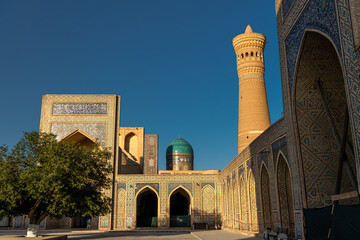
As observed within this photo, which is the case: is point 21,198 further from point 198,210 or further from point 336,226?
point 198,210

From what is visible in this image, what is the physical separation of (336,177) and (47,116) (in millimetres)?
16720

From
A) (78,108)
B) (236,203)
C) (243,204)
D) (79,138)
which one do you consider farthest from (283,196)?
(79,138)

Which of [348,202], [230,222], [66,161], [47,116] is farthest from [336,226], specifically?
[47,116]

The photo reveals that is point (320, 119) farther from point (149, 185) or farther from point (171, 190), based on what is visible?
point (149, 185)

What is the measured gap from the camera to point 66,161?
35.3ft

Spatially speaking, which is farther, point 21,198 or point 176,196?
point 176,196

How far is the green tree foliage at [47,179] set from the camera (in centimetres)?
1005

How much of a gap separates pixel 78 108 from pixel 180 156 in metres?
14.5

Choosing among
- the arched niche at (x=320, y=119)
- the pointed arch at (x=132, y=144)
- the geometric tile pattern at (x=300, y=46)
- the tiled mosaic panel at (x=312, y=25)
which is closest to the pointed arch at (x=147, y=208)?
the pointed arch at (x=132, y=144)

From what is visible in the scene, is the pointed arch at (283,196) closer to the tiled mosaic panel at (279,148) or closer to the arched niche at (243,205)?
the tiled mosaic panel at (279,148)

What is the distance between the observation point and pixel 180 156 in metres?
32.5

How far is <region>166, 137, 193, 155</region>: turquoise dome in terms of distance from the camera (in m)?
32.9

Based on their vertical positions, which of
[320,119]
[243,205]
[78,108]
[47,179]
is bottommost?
[243,205]

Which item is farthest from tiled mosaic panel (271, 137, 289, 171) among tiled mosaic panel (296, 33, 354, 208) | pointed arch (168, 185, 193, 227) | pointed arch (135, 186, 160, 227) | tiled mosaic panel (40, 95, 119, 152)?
pointed arch (135, 186, 160, 227)
